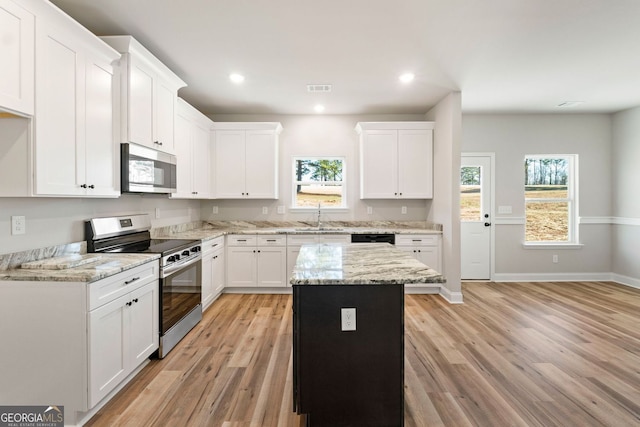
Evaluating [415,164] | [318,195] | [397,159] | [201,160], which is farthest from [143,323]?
[415,164]

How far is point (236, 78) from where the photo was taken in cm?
367

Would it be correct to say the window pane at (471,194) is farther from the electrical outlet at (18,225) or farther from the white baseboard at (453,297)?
the electrical outlet at (18,225)

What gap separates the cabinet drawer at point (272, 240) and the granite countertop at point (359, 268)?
6.04ft

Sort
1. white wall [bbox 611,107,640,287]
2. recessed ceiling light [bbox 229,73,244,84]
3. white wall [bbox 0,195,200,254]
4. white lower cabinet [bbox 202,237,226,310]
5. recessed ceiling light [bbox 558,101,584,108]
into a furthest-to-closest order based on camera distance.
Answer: white wall [bbox 611,107,640,287] → recessed ceiling light [bbox 558,101,584,108] → white lower cabinet [bbox 202,237,226,310] → recessed ceiling light [bbox 229,73,244,84] → white wall [bbox 0,195,200,254]

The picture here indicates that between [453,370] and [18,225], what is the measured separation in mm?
3233

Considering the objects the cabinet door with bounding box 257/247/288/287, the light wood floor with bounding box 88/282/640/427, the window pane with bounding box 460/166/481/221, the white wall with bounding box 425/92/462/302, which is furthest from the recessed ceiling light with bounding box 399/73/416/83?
the light wood floor with bounding box 88/282/640/427

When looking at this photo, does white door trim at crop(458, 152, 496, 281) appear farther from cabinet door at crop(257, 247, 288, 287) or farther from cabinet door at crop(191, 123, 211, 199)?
cabinet door at crop(191, 123, 211, 199)

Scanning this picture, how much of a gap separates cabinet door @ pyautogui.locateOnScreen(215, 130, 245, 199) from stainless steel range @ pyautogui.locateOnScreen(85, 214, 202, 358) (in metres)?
1.49

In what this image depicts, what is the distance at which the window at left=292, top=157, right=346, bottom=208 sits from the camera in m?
5.22

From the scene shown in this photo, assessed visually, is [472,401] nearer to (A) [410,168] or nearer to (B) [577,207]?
(A) [410,168]

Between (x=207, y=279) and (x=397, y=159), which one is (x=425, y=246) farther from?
(x=207, y=279)

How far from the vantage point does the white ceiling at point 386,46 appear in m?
2.37

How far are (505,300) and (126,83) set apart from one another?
4930 millimetres

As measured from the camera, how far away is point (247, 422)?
1891mm
